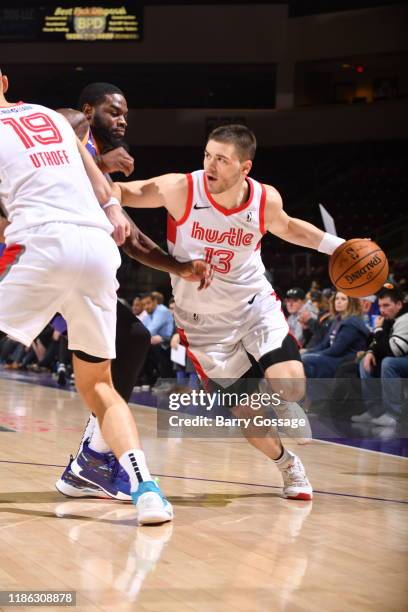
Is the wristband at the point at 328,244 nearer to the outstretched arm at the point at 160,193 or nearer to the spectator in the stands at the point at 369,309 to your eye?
the outstretched arm at the point at 160,193

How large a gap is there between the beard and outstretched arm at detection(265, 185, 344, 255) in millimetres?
767

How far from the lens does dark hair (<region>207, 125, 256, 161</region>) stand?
4.12 metres

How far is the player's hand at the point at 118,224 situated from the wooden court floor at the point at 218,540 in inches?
43.2

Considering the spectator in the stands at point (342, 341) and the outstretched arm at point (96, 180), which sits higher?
the outstretched arm at point (96, 180)

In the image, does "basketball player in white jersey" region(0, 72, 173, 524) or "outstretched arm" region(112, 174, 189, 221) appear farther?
"outstretched arm" region(112, 174, 189, 221)

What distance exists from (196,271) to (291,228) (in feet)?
2.58

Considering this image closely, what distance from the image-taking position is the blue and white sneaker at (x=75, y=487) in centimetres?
396

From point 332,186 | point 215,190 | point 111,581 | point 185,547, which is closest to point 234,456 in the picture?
point 215,190

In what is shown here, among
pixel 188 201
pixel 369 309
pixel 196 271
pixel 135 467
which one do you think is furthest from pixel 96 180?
pixel 369 309

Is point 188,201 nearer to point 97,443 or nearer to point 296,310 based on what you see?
point 97,443

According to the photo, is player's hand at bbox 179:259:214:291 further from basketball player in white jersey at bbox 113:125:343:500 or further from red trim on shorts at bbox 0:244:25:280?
red trim on shorts at bbox 0:244:25:280

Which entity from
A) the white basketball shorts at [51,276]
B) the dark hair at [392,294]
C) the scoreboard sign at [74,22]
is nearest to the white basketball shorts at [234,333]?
the white basketball shorts at [51,276]

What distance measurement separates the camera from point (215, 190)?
13.7ft

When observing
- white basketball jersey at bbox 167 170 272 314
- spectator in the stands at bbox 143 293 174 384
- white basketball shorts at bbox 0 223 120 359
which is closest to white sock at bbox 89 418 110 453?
white basketball jersey at bbox 167 170 272 314
